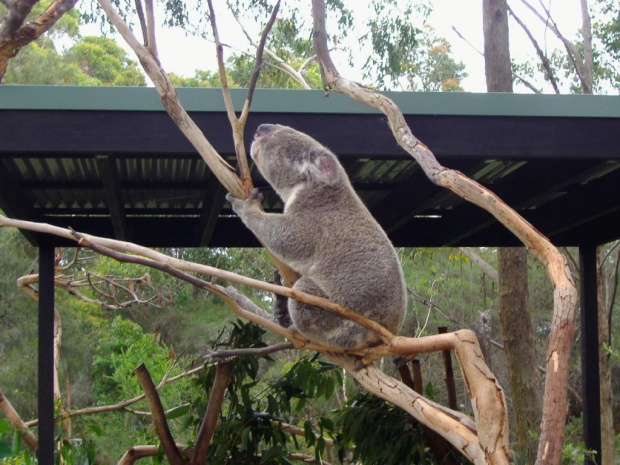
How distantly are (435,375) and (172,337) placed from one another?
18.9ft

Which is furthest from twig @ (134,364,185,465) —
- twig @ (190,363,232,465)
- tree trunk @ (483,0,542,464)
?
tree trunk @ (483,0,542,464)

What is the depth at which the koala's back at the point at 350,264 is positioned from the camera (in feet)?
9.01

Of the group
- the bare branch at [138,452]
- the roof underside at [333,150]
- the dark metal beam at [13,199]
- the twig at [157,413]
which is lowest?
the bare branch at [138,452]

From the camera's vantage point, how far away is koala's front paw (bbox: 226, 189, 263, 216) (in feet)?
8.78

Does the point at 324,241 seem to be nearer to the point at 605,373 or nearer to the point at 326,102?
the point at 326,102

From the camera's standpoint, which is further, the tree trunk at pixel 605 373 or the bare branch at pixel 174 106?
the tree trunk at pixel 605 373

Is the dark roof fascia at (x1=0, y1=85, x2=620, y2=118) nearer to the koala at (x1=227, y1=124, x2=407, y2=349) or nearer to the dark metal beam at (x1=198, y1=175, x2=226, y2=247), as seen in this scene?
the koala at (x1=227, y1=124, x2=407, y2=349)

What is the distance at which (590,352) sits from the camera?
4465mm

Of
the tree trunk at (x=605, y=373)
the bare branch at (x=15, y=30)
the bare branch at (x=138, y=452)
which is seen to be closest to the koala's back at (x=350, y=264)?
the bare branch at (x=138, y=452)

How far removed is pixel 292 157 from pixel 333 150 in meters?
0.17

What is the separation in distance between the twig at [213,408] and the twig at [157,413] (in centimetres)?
9

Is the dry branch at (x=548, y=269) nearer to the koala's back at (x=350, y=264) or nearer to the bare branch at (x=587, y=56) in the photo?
the koala's back at (x=350, y=264)

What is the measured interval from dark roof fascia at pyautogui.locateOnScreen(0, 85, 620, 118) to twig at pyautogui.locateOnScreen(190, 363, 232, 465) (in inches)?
41.8

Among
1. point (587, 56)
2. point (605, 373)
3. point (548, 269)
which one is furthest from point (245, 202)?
point (587, 56)
